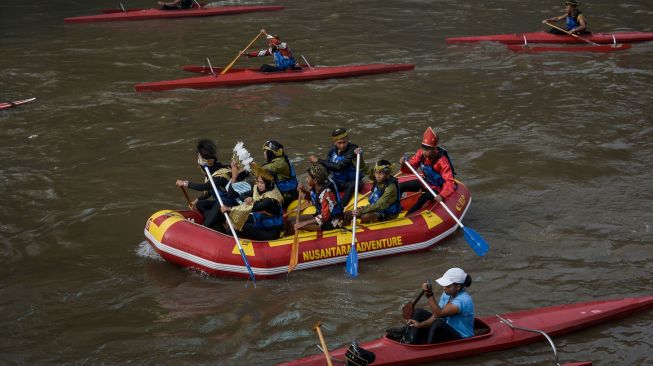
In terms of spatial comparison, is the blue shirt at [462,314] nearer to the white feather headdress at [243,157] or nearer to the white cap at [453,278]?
the white cap at [453,278]

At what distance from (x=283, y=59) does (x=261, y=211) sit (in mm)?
8090

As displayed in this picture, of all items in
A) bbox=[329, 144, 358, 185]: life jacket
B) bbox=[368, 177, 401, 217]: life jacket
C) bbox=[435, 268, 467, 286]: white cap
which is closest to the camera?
bbox=[435, 268, 467, 286]: white cap

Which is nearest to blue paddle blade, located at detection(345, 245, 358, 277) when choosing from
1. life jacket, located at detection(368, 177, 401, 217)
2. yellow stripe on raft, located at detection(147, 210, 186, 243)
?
life jacket, located at detection(368, 177, 401, 217)

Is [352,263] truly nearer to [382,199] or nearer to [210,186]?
[382,199]

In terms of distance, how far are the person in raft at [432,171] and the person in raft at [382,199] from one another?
0.56m

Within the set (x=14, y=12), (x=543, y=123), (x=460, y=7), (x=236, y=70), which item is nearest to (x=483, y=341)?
(x=543, y=123)

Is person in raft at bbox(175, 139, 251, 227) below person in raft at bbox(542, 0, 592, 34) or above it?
below

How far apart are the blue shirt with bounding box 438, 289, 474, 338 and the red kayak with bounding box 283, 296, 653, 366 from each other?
89 millimetres

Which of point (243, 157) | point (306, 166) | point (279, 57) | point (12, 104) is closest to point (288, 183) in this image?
point (243, 157)

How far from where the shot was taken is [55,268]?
31.9 feet

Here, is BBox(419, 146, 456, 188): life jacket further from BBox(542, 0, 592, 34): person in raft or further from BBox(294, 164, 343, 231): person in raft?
BBox(542, 0, 592, 34): person in raft

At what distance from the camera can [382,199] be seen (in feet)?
31.0

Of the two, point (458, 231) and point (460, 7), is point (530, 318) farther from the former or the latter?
point (460, 7)

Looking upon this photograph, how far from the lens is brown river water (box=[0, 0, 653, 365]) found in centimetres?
830
